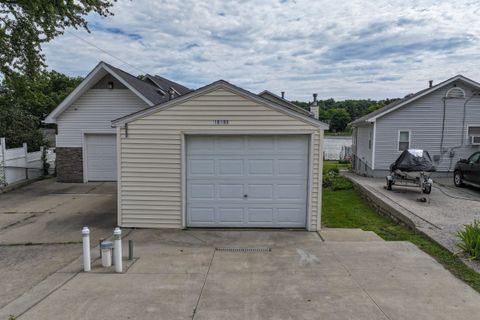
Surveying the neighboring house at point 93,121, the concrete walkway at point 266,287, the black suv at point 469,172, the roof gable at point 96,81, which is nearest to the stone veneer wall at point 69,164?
the neighboring house at point 93,121

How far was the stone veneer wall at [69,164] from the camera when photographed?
1553 cm

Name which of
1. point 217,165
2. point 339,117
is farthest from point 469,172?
point 339,117

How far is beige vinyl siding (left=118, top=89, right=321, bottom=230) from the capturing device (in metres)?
8.13

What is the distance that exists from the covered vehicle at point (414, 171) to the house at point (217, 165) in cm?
571

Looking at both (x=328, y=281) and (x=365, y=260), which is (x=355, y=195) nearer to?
(x=365, y=260)

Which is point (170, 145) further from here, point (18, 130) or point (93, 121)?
point (18, 130)

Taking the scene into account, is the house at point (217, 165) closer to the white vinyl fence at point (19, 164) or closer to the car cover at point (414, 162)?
the car cover at point (414, 162)

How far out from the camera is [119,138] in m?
8.34

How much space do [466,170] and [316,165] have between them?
8728mm

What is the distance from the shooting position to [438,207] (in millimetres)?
9922

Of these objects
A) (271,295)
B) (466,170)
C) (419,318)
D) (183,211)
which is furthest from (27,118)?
(466,170)

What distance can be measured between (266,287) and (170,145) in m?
4.57

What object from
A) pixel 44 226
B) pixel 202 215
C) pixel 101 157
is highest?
pixel 101 157

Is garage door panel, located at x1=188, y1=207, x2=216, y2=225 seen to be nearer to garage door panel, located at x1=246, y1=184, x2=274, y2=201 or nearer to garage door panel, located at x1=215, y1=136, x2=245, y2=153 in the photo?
garage door panel, located at x1=246, y1=184, x2=274, y2=201
